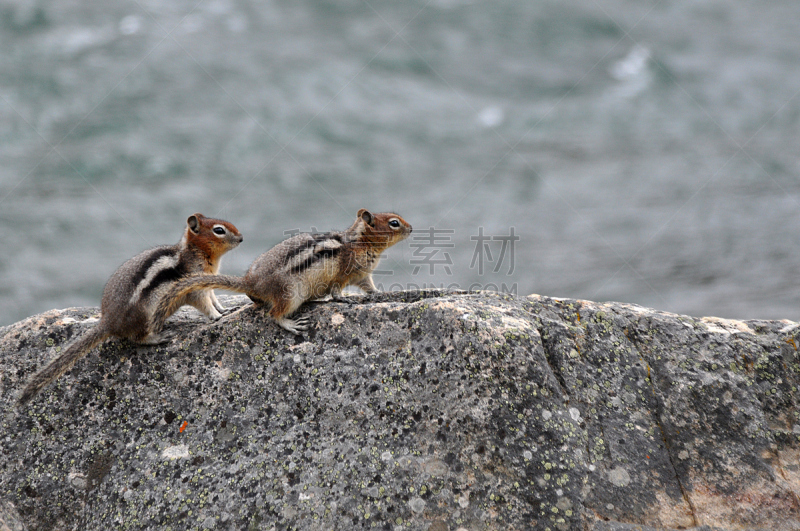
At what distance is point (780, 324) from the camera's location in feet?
12.5

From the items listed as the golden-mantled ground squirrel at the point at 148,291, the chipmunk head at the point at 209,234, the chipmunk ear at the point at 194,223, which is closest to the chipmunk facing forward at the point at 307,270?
the golden-mantled ground squirrel at the point at 148,291

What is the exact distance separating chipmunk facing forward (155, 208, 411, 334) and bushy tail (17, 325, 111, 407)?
42 centimetres

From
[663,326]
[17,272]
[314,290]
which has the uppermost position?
[17,272]

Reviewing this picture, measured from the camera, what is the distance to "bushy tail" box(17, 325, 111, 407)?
11.4ft

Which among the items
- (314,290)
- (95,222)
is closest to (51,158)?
(95,222)

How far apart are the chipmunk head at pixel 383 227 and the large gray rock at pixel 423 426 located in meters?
2.06

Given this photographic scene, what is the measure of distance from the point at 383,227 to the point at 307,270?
4.82 feet

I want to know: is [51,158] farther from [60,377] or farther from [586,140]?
[586,140]

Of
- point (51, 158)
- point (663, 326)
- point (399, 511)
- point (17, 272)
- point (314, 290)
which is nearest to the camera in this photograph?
point (399, 511)

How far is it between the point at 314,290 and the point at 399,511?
7.33 ft

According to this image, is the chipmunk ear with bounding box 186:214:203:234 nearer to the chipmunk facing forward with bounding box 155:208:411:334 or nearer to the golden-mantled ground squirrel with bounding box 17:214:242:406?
the golden-mantled ground squirrel with bounding box 17:214:242:406
